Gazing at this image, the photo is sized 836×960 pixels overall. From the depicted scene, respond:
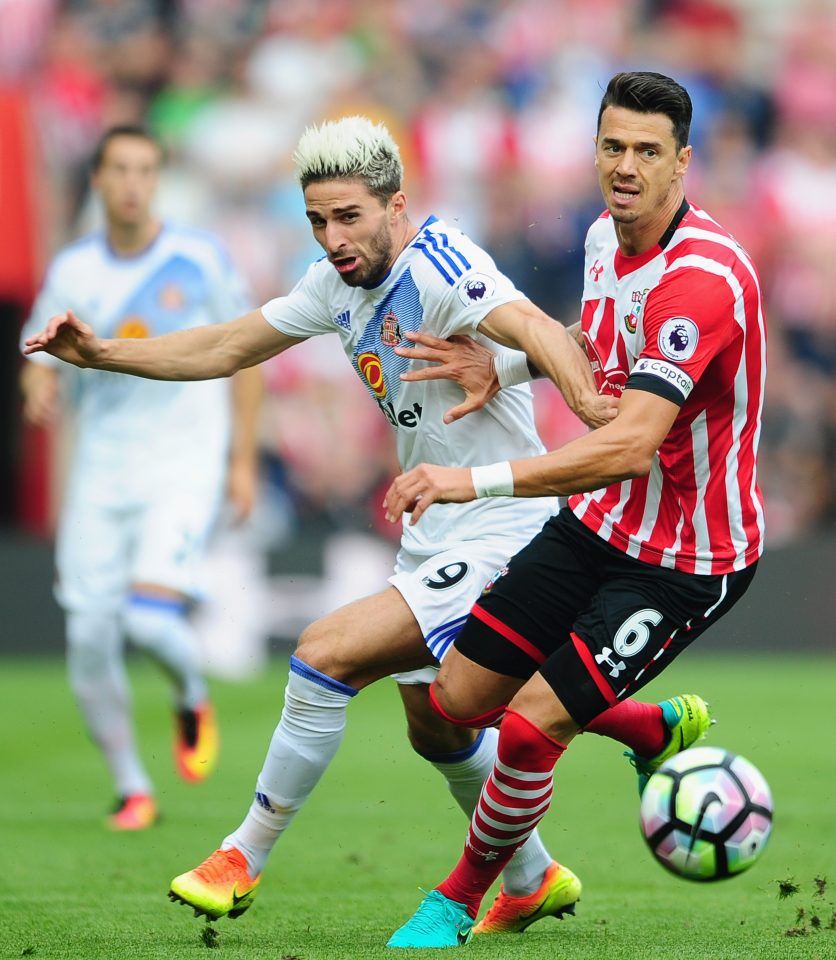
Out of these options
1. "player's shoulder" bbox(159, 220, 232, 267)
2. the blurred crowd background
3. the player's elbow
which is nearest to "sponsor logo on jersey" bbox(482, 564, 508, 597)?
the player's elbow

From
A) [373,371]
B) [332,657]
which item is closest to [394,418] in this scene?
[373,371]

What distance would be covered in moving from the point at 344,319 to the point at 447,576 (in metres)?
0.95

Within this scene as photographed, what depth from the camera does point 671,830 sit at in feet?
16.2

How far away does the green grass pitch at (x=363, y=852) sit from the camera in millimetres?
5383

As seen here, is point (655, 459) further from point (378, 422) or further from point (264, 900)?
point (378, 422)

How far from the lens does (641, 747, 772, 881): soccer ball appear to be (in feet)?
16.1

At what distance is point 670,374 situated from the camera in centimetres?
491

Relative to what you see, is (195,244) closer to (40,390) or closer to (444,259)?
(40,390)

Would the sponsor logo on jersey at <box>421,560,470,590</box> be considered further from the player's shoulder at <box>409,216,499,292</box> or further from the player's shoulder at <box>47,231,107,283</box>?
the player's shoulder at <box>47,231,107,283</box>

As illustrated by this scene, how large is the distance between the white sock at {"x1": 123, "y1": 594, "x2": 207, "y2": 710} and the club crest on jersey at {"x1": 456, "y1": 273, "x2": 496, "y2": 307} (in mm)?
3366

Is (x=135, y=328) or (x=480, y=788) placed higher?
(x=135, y=328)

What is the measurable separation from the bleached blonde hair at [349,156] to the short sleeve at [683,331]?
101 cm

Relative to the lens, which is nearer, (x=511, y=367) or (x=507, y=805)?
(x=507, y=805)

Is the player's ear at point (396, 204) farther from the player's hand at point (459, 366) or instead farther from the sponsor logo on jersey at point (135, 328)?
the sponsor logo on jersey at point (135, 328)
